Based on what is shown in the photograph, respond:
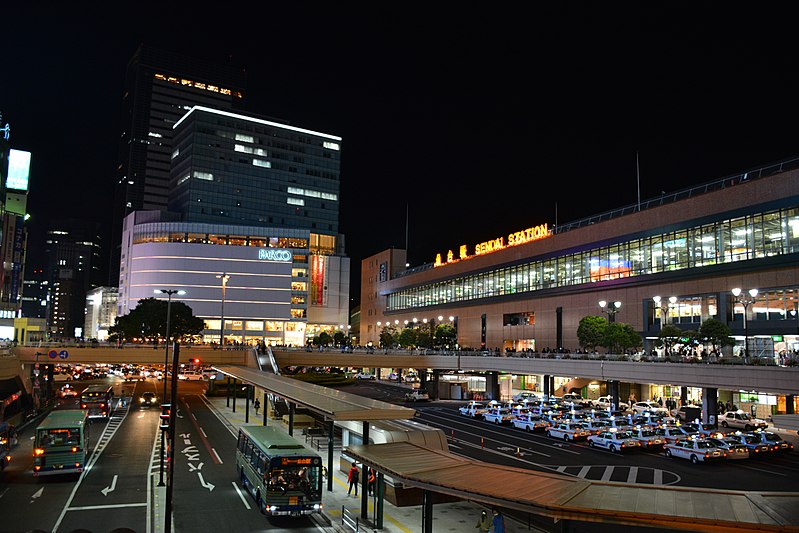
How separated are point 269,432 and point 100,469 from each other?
442 inches

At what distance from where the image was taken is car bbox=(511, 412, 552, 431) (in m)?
55.7

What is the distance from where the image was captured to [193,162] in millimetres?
178875

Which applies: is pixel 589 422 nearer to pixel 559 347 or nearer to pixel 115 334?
pixel 559 347

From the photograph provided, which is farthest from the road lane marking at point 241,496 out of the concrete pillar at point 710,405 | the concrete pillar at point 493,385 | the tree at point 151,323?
the tree at point 151,323

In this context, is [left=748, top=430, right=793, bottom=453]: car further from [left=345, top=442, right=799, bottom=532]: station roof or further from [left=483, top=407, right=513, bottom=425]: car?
[left=345, top=442, right=799, bottom=532]: station roof

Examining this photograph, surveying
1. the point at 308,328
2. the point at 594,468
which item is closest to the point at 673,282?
the point at 594,468

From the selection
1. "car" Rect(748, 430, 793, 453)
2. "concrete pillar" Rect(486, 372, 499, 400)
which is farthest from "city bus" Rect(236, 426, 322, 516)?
"concrete pillar" Rect(486, 372, 499, 400)

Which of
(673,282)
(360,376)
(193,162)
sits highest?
(193,162)

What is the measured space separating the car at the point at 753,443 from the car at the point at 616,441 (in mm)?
6232

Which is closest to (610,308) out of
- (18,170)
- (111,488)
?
(111,488)

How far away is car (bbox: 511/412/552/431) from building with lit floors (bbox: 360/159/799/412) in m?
10.6

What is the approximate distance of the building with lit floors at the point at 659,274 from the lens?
58.7 m

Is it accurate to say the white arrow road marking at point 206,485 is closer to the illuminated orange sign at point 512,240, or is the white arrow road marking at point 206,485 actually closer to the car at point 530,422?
the car at point 530,422

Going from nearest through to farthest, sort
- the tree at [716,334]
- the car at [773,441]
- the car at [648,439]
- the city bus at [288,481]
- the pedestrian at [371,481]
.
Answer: the city bus at [288,481] < the pedestrian at [371,481] < the car at [773,441] < the car at [648,439] < the tree at [716,334]
